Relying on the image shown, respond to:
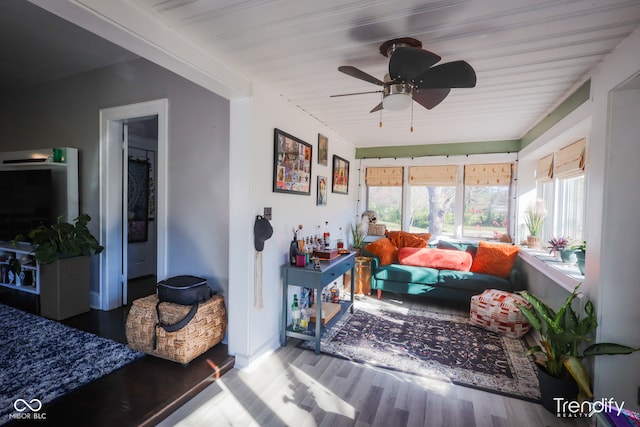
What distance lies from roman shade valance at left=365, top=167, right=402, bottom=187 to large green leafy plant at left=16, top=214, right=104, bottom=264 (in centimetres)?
387

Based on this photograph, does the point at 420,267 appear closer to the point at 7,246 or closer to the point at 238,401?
the point at 238,401

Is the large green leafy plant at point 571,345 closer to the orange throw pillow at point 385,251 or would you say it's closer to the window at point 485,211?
the orange throw pillow at point 385,251

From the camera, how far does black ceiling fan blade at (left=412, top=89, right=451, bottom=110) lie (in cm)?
199

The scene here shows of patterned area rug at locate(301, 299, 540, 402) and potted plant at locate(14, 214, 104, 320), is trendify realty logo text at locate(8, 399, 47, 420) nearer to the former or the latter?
potted plant at locate(14, 214, 104, 320)

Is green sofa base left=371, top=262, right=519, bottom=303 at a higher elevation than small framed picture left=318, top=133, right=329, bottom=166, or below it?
below

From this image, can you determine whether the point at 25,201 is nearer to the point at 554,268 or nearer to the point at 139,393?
the point at 139,393

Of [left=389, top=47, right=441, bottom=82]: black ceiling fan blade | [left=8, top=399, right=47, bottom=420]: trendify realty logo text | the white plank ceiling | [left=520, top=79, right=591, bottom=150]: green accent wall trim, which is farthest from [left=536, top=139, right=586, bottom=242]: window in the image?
[left=8, top=399, right=47, bottom=420]: trendify realty logo text

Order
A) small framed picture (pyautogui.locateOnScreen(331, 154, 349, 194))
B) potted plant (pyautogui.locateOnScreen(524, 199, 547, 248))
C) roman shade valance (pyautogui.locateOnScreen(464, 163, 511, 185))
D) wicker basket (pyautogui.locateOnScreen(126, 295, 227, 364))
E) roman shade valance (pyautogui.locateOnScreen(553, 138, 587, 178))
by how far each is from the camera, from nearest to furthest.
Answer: wicker basket (pyautogui.locateOnScreen(126, 295, 227, 364)) → roman shade valance (pyautogui.locateOnScreen(553, 138, 587, 178)) → potted plant (pyautogui.locateOnScreen(524, 199, 547, 248)) → small framed picture (pyautogui.locateOnScreen(331, 154, 349, 194)) → roman shade valance (pyautogui.locateOnScreen(464, 163, 511, 185))

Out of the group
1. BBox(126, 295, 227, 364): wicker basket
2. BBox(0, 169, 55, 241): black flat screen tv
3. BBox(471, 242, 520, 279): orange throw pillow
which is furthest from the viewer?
BBox(471, 242, 520, 279): orange throw pillow

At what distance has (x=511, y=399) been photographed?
2.12m

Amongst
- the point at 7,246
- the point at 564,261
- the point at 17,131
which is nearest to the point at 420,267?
the point at 564,261

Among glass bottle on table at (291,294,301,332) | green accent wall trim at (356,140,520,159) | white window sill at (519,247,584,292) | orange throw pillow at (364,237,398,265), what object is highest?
green accent wall trim at (356,140,520,159)

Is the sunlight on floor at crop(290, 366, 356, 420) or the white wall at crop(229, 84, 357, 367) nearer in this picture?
the sunlight on floor at crop(290, 366, 356, 420)

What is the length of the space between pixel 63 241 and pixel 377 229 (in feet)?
13.3
